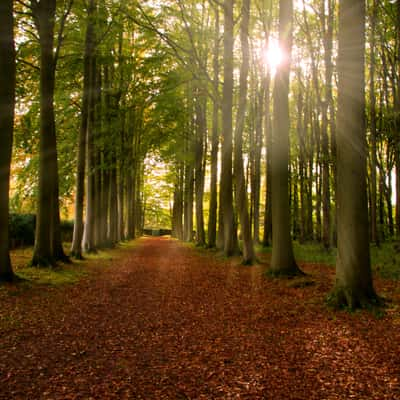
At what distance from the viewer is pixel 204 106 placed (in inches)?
1035

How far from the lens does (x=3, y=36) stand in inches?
382

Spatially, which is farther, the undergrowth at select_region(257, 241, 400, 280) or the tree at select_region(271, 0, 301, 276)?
the undergrowth at select_region(257, 241, 400, 280)

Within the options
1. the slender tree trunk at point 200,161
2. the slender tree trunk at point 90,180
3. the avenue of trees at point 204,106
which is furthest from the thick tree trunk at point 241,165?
the slender tree trunk at point 200,161

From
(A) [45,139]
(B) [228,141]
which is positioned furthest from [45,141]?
(B) [228,141]

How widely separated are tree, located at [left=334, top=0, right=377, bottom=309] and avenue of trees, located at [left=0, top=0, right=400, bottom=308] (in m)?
0.02

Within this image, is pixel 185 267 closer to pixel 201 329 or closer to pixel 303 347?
pixel 201 329

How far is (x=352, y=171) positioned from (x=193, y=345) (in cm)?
445

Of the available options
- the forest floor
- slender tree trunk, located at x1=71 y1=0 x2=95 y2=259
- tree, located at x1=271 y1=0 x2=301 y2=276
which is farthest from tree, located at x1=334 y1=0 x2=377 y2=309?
slender tree trunk, located at x1=71 y1=0 x2=95 y2=259

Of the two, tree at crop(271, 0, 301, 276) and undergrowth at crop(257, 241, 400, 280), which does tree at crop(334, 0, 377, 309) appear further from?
undergrowth at crop(257, 241, 400, 280)

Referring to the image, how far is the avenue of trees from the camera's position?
8125 millimetres

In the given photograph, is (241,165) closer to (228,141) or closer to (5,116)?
(228,141)

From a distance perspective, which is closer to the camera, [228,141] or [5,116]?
[5,116]

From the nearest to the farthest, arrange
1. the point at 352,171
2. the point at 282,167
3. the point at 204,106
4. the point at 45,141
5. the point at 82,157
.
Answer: the point at 352,171, the point at 282,167, the point at 45,141, the point at 82,157, the point at 204,106

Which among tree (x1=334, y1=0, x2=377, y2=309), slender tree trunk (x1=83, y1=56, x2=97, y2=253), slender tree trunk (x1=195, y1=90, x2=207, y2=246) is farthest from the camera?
slender tree trunk (x1=195, y1=90, x2=207, y2=246)
